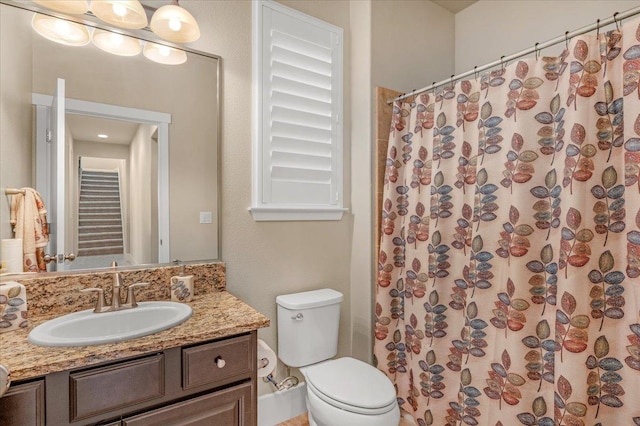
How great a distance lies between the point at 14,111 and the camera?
1.26 m

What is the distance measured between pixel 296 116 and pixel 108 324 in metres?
1.39

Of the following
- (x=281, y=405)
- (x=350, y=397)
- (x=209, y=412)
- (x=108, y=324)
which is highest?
(x=108, y=324)

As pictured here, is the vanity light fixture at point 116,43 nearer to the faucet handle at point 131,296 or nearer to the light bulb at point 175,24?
the light bulb at point 175,24

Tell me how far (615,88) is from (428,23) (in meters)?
1.53

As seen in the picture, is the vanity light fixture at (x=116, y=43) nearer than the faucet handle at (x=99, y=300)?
No

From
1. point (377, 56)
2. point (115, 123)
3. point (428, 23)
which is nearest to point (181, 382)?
point (115, 123)

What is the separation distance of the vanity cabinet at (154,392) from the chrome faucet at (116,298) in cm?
39

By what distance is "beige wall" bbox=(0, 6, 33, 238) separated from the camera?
1236 mm

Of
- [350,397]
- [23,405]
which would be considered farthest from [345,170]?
[23,405]

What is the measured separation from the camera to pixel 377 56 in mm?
2057

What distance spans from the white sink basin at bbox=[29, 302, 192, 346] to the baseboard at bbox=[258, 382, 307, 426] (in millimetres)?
861

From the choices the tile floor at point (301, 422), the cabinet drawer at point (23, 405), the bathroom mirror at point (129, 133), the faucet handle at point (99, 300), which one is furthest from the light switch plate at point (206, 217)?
the tile floor at point (301, 422)

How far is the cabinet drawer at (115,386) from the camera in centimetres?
92

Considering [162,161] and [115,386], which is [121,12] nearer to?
[162,161]
